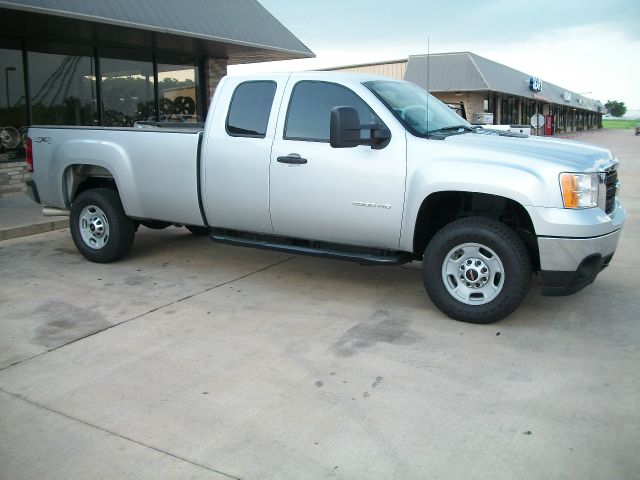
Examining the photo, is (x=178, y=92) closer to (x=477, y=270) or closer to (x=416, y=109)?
(x=416, y=109)

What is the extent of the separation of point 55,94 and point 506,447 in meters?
12.2

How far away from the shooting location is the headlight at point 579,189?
4586 millimetres

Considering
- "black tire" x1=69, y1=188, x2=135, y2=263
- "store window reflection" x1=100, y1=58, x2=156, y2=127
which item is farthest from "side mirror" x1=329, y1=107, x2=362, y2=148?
"store window reflection" x1=100, y1=58, x2=156, y2=127

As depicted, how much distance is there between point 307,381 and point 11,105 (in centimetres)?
1060

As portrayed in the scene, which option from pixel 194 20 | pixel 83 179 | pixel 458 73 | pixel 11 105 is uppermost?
pixel 458 73

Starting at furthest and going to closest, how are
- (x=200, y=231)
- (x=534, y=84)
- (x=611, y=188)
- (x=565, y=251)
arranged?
(x=534, y=84) < (x=200, y=231) < (x=611, y=188) < (x=565, y=251)

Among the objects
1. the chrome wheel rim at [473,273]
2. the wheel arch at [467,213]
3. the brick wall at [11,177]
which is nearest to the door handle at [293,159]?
the wheel arch at [467,213]

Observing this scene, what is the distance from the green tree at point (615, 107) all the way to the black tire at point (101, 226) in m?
203

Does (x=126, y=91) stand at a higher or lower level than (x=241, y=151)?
higher

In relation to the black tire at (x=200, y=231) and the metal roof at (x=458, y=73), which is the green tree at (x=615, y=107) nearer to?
the metal roof at (x=458, y=73)

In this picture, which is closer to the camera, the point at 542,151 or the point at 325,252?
→ the point at 542,151

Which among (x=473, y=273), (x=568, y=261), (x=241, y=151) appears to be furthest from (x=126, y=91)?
(x=568, y=261)

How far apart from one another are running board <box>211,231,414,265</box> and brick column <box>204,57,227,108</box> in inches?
430

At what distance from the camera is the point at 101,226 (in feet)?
23.1
